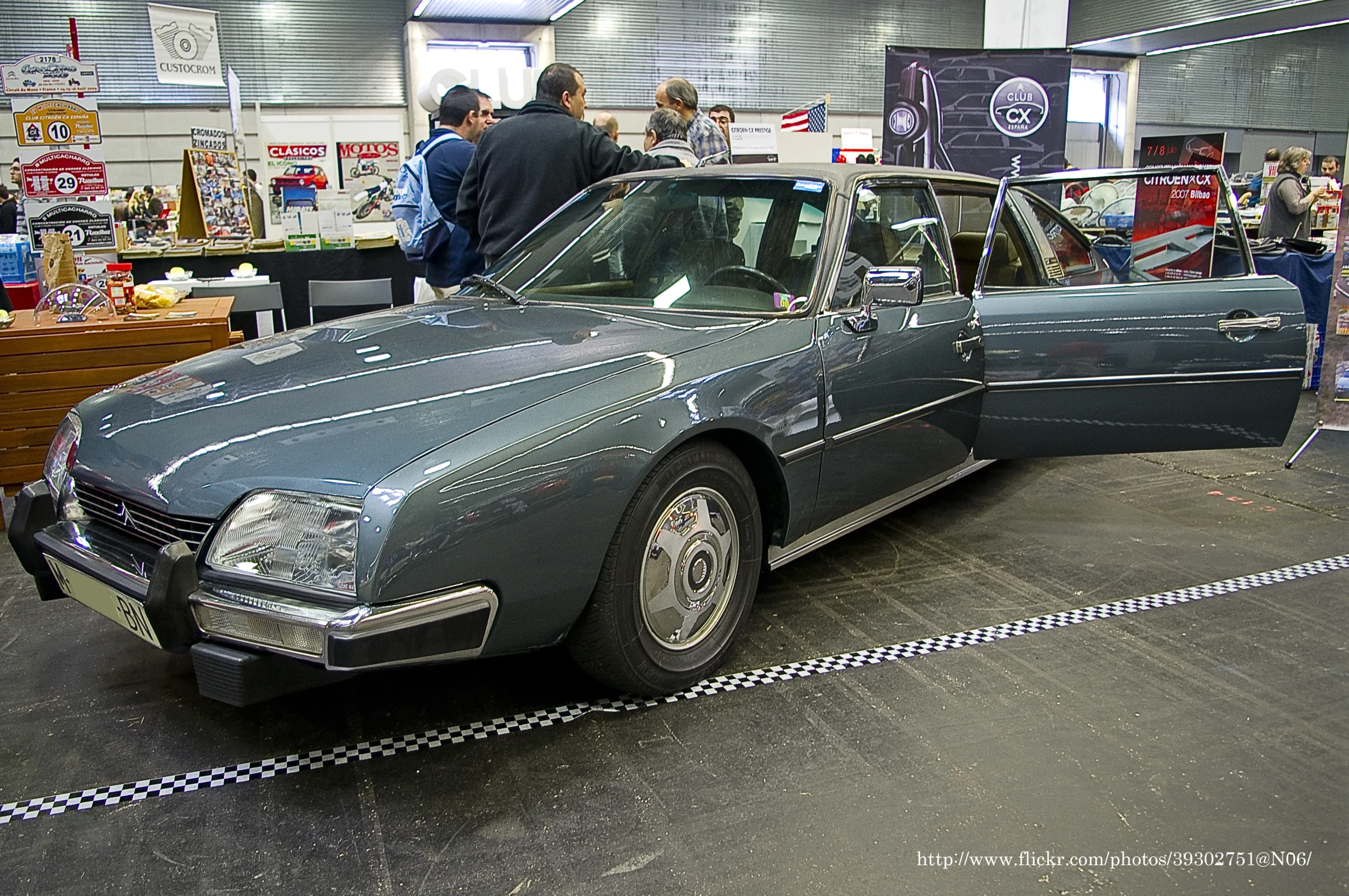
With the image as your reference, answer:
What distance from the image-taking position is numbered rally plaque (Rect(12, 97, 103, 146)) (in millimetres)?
5434

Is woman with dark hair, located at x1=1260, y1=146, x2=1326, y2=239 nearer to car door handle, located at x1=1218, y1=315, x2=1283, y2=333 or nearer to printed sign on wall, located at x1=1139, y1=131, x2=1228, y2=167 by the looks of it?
printed sign on wall, located at x1=1139, y1=131, x2=1228, y2=167

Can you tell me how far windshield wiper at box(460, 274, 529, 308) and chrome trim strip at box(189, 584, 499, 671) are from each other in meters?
1.36

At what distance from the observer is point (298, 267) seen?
7.39m

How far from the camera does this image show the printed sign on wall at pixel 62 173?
547 centimetres

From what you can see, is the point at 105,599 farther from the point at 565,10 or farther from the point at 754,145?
the point at 565,10

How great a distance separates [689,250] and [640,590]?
3.89ft

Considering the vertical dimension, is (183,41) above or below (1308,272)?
above

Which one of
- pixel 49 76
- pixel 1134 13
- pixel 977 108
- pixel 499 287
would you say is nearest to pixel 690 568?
pixel 499 287

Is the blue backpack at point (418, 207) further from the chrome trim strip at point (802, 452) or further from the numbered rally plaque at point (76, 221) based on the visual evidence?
the chrome trim strip at point (802, 452)

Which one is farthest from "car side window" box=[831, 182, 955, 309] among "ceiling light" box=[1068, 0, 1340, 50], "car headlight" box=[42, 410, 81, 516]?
"ceiling light" box=[1068, 0, 1340, 50]

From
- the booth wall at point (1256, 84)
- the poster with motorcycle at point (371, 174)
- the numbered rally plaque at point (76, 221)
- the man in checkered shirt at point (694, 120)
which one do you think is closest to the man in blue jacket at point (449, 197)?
the man in checkered shirt at point (694, 120)

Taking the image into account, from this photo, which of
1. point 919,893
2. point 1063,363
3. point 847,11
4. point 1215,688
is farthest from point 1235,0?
point 919,893

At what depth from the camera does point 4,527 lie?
409 centimetres

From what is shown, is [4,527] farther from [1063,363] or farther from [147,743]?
[1063,363]
